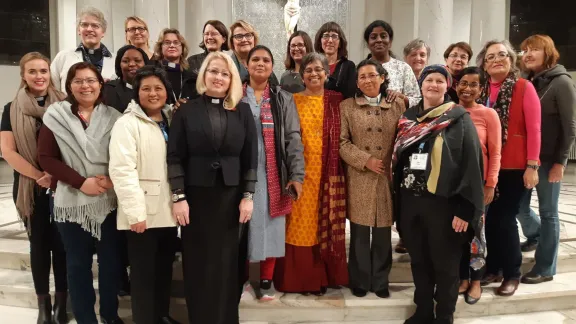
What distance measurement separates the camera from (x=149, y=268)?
2777 millimetres

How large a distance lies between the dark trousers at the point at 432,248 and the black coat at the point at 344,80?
1028 millimetres

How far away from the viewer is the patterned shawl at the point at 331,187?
333 cm

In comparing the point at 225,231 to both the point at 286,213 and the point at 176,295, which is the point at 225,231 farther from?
the point at 176,295

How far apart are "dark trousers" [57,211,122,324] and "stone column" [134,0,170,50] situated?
5314 mm

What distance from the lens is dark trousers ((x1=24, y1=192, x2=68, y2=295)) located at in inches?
122

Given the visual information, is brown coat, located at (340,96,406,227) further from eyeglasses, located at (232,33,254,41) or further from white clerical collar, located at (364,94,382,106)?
eyeglasses, located at (232,33,254,41)

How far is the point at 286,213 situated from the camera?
10.8ft

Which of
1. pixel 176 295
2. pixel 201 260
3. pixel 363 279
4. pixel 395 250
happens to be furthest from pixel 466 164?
pixel 176 295

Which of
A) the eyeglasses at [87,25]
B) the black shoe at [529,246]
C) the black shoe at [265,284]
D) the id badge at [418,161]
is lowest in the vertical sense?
the black shoe at [265,284]

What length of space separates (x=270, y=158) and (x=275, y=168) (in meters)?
0.09

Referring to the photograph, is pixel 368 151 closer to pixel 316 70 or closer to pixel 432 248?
pixel 316 70

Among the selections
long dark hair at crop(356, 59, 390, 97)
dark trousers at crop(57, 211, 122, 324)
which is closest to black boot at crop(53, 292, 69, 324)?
dark trousers at crop(57, 211, 122, 324)

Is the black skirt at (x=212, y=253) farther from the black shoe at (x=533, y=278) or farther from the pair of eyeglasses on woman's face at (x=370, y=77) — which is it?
the black shoe at (x=533, y=278)

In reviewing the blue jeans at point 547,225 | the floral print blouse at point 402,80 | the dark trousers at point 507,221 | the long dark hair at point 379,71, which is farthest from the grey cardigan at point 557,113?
the long dark hair at point 379,71
